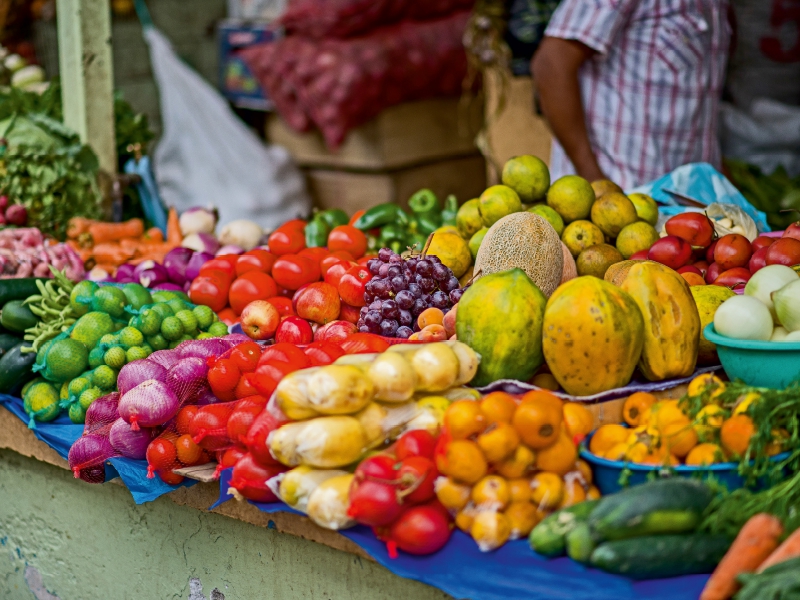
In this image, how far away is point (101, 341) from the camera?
8.00ft

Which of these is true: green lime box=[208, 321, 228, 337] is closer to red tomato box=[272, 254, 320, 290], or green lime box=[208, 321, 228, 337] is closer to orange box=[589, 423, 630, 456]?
red tomato box=[272, 254, 320, 290]

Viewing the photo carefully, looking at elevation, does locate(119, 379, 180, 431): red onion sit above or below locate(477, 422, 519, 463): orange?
below

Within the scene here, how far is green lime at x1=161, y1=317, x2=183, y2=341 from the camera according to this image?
97.0 inches

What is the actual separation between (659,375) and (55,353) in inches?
65.3

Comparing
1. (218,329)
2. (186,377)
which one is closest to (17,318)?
(218,329)

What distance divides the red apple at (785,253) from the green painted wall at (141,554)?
47.9 inches

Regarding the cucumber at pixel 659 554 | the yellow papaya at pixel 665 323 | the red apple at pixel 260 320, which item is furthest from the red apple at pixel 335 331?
the cucumber at pixel 659 554

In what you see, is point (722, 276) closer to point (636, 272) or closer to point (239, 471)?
point (636, 272)

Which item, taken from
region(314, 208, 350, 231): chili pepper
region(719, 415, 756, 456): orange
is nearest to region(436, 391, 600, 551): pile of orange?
region(719, 415, 756, 456): orange

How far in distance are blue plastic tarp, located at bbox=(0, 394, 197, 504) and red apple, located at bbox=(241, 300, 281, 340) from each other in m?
0.48

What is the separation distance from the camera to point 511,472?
5.35 ft

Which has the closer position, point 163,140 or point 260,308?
point 260,308

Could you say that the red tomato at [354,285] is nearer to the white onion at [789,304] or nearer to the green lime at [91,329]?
the green lime at [91,329]

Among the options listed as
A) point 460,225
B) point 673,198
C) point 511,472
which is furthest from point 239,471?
point 673,198
